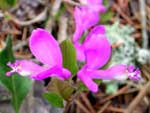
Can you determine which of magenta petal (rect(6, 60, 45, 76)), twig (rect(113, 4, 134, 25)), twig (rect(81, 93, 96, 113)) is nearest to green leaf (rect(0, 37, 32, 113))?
magenta petal (rect(6, 60, 45, 76))

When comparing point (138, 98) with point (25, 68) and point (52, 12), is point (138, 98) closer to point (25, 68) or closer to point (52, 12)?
point (52, 12)

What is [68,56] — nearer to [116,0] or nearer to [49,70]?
[49,70]

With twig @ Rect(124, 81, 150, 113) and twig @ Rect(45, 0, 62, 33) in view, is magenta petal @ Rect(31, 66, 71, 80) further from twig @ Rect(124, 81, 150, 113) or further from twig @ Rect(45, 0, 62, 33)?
twig @ Rect(45, 0, 62, 33)

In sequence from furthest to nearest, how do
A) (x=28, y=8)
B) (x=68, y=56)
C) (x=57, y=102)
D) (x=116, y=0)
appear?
(x=116, y=0), (x=28, y=8), (x=57, y=102), (x=68, y=56)

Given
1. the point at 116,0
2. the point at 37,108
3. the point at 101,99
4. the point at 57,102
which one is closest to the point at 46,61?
the point at 57,102

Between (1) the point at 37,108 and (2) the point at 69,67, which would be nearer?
(2) the point at 69,67
